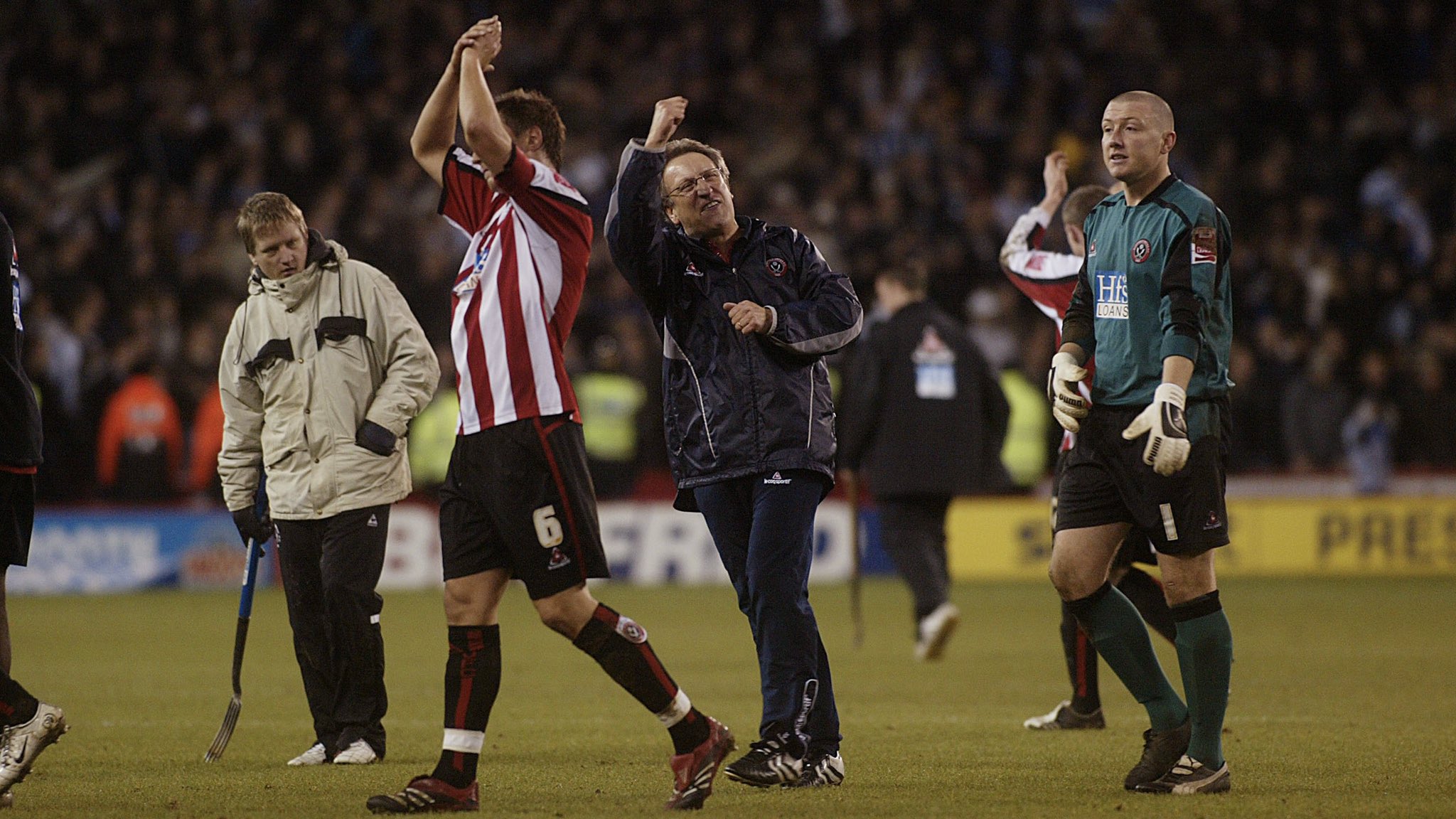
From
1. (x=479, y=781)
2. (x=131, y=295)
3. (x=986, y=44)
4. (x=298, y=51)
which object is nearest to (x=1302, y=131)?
(x=986, y=44)

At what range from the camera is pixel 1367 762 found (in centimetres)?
668

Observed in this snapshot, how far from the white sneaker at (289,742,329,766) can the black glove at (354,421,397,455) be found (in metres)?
1.18

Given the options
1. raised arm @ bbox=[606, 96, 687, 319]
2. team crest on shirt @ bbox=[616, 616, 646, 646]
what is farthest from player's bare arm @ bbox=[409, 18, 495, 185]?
team crest on shirt @ bbox=[616, 616, 646, 646]

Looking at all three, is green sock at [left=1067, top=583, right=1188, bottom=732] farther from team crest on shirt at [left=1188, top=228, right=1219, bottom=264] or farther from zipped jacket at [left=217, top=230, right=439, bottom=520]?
zipped jacket at [left=217, top=230, right=439, bottom=520]

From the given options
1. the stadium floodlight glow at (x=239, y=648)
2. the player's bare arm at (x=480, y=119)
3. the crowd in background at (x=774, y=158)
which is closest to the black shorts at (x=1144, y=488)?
the player's bare arm at (x=480, y=119)

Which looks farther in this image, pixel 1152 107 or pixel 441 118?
pixel 1152 107

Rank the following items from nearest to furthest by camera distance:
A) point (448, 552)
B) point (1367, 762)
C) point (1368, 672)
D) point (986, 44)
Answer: point (448, 552), point (1367, 762), point (1368, 672), point (986, 44)

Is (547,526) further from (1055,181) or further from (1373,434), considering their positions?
(1373,434)

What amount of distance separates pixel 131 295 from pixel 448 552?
1345 centimetres

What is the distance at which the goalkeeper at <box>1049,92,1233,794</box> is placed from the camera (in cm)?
587

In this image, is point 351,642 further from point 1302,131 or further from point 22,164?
point 1302,131

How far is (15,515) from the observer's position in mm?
6109

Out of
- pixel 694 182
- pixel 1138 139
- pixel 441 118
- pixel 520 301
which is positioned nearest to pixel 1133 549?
pixel 1138 139

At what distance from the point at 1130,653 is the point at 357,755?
2.98 metres
